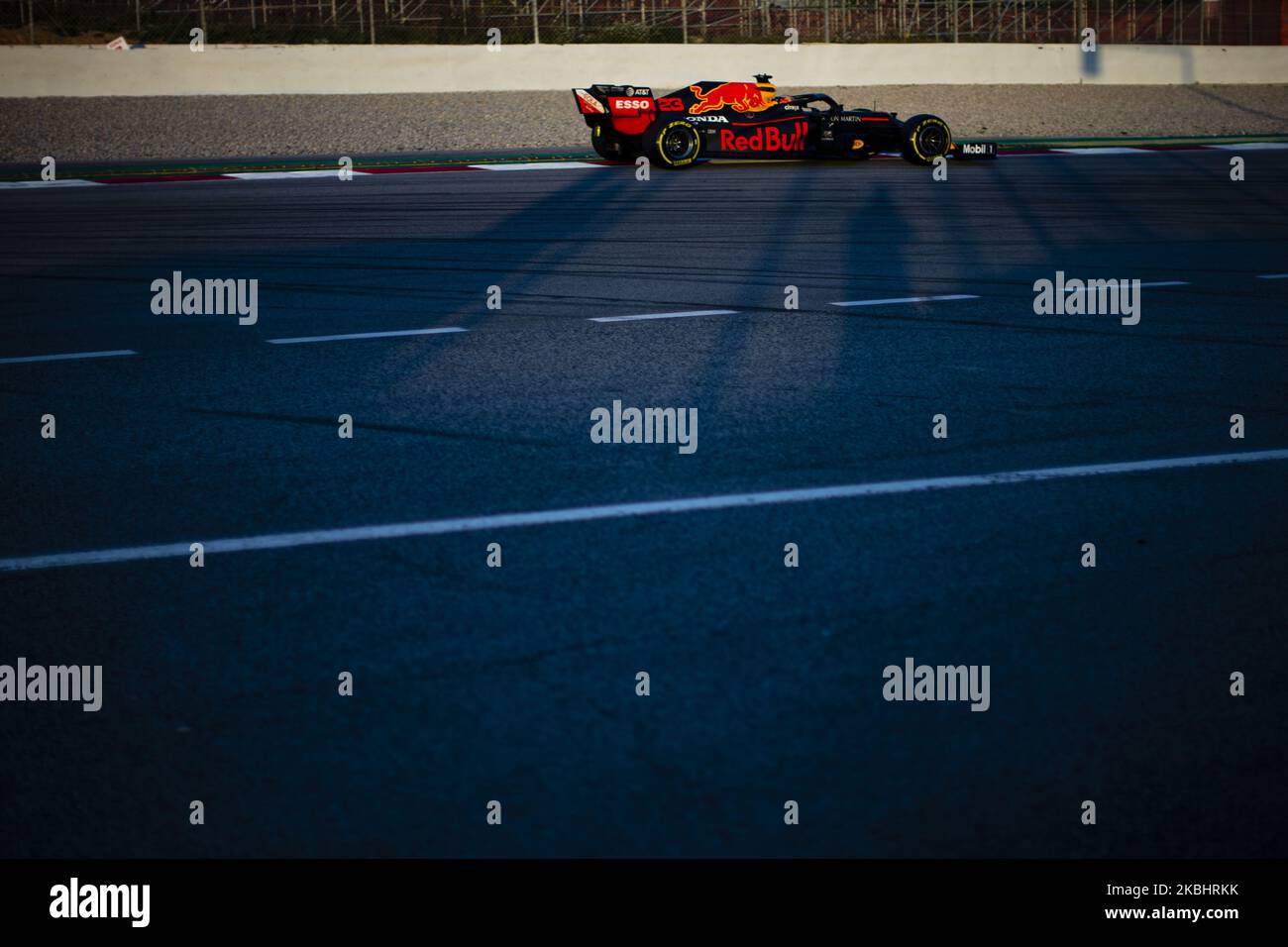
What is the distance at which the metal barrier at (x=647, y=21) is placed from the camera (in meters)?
31.8

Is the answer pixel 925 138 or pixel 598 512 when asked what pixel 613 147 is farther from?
pixel 598 512

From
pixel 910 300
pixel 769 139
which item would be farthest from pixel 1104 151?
pixel 910 300

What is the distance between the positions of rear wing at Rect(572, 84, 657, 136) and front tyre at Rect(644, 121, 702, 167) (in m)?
0.43

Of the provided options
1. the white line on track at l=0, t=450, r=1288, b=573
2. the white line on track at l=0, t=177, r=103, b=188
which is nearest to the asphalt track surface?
the white line on track at l=0, t=450, r=1288, b=573

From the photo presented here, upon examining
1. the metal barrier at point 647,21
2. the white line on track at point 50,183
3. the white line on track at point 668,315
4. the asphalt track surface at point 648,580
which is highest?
the metal barrier at point 647,21

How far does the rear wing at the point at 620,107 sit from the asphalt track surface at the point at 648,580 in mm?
10997

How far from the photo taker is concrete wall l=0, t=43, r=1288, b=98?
1202 inches

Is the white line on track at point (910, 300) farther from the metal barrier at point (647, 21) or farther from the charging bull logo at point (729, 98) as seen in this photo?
the metal barrier at point (647, 21)

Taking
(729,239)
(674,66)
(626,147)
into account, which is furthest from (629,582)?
(674,66)

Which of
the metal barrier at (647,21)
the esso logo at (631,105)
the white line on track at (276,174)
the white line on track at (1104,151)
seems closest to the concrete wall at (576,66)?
the metal barrier at (647,21)

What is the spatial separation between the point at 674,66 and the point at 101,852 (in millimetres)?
34612

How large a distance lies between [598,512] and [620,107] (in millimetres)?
15972
